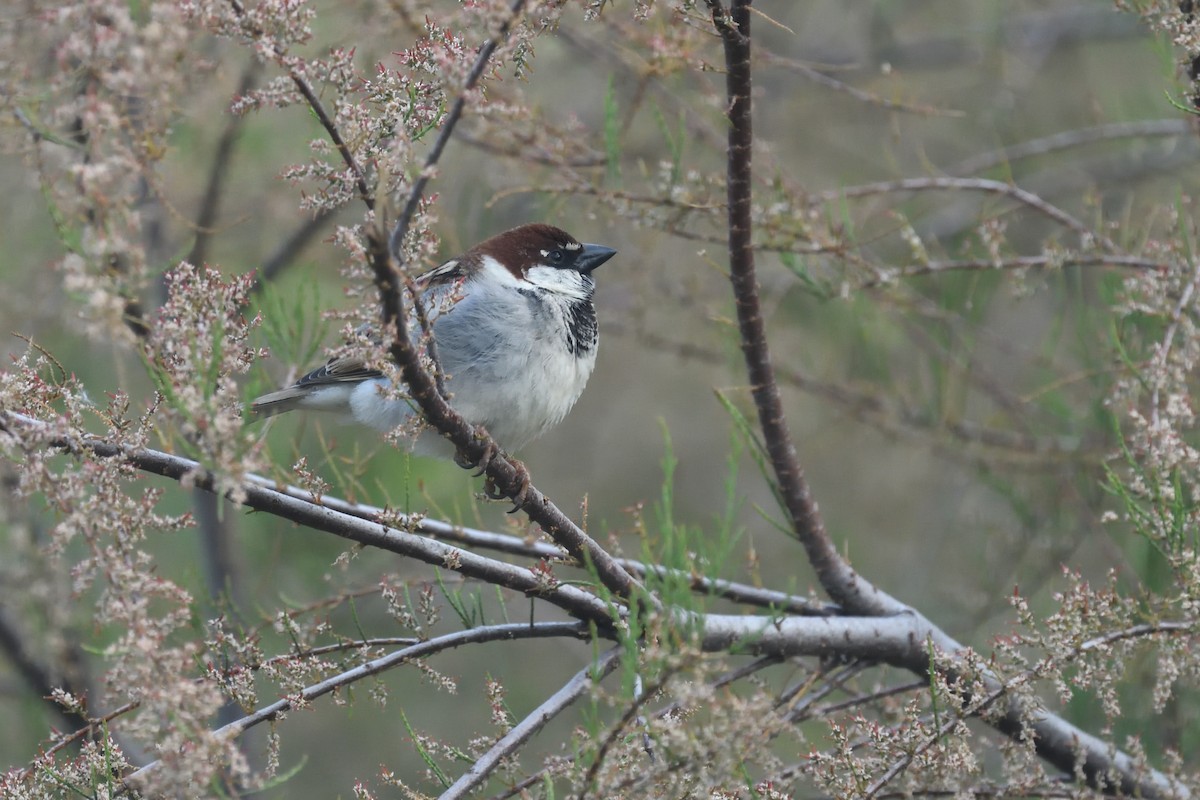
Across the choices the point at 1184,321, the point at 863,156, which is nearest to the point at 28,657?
the point at 1184,321

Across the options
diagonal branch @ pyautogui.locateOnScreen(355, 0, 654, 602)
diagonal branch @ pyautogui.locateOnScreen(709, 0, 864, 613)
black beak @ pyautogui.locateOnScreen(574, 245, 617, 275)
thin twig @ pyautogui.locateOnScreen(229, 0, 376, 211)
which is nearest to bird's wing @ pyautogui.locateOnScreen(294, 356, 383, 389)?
black beak @ pyautogui.locateOnScreen(574, 245, 617, 275)

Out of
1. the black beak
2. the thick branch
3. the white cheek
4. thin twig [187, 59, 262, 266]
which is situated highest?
thin twig [187, 59, 262, 266]

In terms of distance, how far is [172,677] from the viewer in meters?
1.39

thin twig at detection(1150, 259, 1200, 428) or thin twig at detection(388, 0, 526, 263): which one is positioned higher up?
thin twig at detection(388, 0, 526, 263)

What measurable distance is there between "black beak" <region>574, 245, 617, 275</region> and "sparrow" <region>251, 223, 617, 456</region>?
44 millimetres

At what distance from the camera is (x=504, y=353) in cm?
304

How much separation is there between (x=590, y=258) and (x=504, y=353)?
0.66m

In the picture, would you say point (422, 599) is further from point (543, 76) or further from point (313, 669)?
point (543, 76)

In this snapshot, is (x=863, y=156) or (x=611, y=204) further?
(x=863, y=156)

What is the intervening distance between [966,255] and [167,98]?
6.92 feet

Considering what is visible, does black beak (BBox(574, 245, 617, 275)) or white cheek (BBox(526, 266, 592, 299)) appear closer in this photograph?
white cheek (BBox(526, 266, 592, 299))

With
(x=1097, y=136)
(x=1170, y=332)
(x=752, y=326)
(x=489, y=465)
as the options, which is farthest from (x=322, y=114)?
(x=1097, y=136)

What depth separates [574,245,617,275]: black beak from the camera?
11.7 ft

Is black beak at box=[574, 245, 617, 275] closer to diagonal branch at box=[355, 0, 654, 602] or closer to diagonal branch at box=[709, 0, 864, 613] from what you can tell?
diagonal branch at box=[709, 0, 864, 613]
